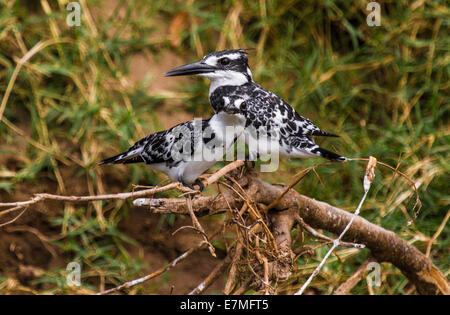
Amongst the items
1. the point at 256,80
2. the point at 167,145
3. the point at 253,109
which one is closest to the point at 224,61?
the point at 253,109

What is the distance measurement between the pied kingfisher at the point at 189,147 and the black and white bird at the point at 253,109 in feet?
0.15

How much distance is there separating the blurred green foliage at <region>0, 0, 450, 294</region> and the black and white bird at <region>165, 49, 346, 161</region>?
0.82 metres

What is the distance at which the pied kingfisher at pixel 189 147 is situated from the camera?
174 centimetres

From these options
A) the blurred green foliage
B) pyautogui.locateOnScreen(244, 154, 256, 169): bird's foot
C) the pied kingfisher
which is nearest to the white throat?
the pied kingfisher

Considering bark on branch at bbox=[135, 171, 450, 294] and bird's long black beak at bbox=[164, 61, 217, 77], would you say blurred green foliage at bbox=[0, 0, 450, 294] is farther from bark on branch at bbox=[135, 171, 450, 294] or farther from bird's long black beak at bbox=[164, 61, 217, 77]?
bird's long black beak at bbox=[164, 61, 217, 77]

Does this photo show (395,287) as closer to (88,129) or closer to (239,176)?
(239,176)

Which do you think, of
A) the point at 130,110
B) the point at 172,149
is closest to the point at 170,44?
the point at 130,110

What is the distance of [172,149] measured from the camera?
1890mm

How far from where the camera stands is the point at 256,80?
2.93 metres

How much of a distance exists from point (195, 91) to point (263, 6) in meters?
0.60

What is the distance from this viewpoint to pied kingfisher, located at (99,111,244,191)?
1.74 m

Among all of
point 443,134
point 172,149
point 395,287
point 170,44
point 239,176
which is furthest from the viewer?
point 170,44

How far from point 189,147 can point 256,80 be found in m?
1.17

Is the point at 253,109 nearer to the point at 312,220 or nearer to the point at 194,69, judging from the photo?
the point at 194,69
